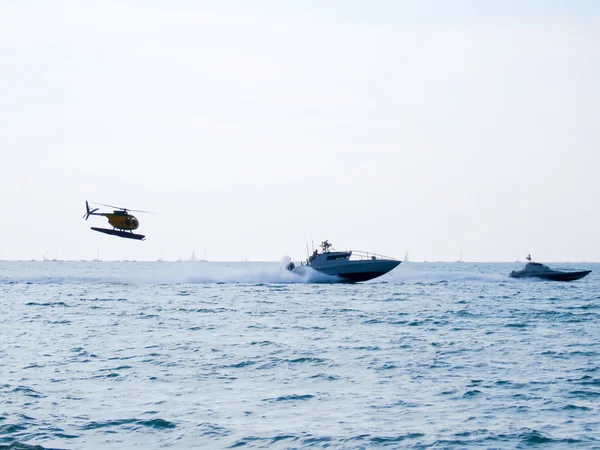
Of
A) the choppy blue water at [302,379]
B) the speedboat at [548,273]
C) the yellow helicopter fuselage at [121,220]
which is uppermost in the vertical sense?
the yellow helicopter fuselage at [121,220]

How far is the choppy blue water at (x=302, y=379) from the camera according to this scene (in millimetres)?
18312

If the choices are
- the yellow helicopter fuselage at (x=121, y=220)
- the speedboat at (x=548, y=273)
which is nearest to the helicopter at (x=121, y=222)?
the yellow helicopter fuselage at (x=121, y=220)

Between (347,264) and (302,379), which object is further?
(347,264)

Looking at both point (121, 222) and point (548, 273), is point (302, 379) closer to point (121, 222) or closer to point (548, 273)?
point (121, 222)

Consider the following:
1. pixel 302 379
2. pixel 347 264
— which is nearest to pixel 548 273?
pixel 347 264

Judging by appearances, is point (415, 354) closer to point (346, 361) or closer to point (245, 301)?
→ point (346, 361)

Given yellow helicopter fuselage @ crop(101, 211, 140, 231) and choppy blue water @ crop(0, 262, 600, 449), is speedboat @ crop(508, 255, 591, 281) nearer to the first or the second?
choppy blue water @ crop(0, 262, 600, 449)

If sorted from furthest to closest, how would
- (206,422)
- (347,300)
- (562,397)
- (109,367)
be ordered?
(347,300)
(109,367)
(562,397)
(206,422)

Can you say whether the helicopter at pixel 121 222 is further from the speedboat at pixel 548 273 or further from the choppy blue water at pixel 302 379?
the speedboat at pixel 548 273

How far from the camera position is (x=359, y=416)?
20.1 meters

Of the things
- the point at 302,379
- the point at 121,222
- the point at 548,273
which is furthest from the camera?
the point at 548,273

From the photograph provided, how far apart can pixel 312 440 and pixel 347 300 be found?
152 feet

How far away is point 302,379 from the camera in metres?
25.7

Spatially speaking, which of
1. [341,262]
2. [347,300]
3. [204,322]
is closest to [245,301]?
[347,300]
